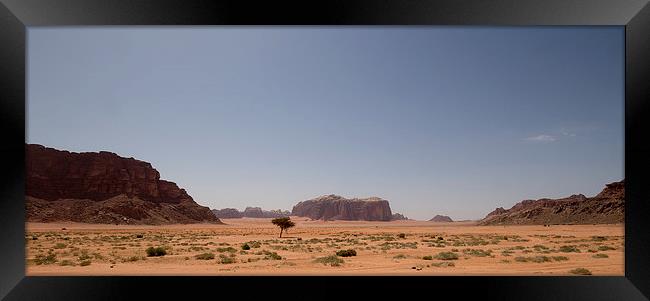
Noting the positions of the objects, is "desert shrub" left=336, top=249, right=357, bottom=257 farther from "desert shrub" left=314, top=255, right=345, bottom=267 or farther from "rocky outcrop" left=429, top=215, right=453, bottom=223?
"rocky outcrop" left=429, top=215, right=453, bottom=223

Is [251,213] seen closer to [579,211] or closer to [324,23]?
[579,211]

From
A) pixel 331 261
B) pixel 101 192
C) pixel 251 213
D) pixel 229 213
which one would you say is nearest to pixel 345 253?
pixel 331 261

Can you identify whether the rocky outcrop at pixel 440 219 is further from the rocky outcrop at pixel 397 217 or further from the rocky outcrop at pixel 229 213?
the rocky outcrop at pixel 229 213

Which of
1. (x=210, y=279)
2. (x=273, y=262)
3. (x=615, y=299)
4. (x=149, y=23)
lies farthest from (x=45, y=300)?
(x=273, y=262)

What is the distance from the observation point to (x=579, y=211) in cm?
5612

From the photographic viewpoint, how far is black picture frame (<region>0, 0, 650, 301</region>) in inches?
231

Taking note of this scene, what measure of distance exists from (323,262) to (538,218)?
165ft

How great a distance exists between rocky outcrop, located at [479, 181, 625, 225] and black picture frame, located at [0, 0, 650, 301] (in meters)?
51.6

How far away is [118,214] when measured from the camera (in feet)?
190

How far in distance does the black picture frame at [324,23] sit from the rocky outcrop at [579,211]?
51.6m

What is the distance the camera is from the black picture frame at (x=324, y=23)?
19.2ft

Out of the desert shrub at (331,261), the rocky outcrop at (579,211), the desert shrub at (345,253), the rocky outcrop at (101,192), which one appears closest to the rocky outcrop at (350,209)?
the rocky outcrop at (101,192)

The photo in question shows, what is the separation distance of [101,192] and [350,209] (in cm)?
4649

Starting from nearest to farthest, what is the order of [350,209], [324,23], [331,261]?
[324,23] → [331,261] → [350,209]
